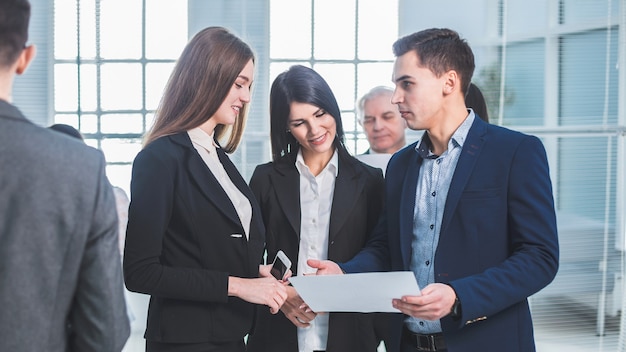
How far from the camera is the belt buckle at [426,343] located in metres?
1.86

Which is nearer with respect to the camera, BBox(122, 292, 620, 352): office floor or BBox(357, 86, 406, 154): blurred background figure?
BBox(357, 86, 406, 154): blurred background figure

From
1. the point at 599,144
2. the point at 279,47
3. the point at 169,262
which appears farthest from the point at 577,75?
the point at 169,262

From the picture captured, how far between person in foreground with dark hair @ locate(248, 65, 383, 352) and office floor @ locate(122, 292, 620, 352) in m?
1.87

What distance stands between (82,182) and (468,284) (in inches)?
35.4

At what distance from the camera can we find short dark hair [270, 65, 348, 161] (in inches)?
92.3

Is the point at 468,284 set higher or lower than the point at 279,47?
lower

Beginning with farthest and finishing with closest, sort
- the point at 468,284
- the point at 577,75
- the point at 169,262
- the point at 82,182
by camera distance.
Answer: the point at 577,75
the point at 169,262
the point at 468,284
the point at 82,182

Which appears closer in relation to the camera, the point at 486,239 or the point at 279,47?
the point at 486,239

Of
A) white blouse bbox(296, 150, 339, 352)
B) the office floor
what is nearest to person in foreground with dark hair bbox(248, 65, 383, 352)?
white blouse bbox(296, 150, 339, 352)

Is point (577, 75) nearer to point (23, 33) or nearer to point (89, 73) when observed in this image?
point (89, 73)

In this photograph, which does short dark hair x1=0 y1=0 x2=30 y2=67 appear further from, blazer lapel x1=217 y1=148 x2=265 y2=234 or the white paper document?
blazer lapel x1=217 y1=148 x2=265 y2=234

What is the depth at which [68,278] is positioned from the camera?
3.97 feet

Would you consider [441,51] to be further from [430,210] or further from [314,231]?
[314,231]

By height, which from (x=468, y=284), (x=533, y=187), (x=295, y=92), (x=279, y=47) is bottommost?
(x=468, y=284)
